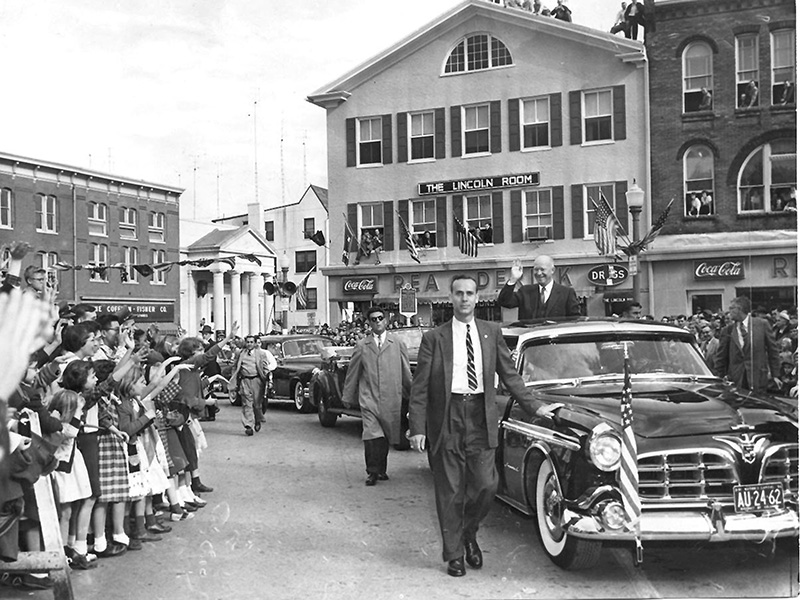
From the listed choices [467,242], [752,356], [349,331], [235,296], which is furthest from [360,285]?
[752,356]

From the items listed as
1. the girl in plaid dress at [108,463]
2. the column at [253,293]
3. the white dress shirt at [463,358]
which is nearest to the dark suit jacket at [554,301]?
the white dress shirt at [463,358]

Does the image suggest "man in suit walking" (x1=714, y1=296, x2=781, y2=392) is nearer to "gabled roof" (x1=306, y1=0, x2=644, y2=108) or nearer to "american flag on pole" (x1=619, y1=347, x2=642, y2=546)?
"american flag on pole" (x1=619, y1=347, x2=642, y2=546)

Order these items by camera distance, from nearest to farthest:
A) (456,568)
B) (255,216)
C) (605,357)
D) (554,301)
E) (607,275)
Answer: (456,568)
(605,357)
(554,301)
(255,216)
(607,275)

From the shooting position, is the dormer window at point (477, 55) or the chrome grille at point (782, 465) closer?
the chrome grille at point (782, 465)

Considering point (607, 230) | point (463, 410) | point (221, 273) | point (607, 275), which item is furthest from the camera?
point (607, 275)

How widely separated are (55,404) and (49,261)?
3.41 meters

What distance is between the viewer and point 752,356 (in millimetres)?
7207

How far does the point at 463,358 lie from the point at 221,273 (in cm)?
913

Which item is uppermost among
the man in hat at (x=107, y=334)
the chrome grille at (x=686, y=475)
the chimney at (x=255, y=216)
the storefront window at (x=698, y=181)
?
the storefront window at (x=698, y=181)

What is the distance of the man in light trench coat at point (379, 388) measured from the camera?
856 cm

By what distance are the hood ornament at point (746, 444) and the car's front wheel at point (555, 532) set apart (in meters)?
0.99

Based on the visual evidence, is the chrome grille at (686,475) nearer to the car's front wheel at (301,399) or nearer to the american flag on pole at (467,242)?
the car's front wheel at (301,399)

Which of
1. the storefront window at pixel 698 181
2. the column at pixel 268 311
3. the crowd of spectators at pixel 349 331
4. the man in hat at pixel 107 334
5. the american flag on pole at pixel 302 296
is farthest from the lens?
the american flag on pole at pixel 302 296

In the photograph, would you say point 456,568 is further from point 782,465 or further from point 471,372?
point 782,465
